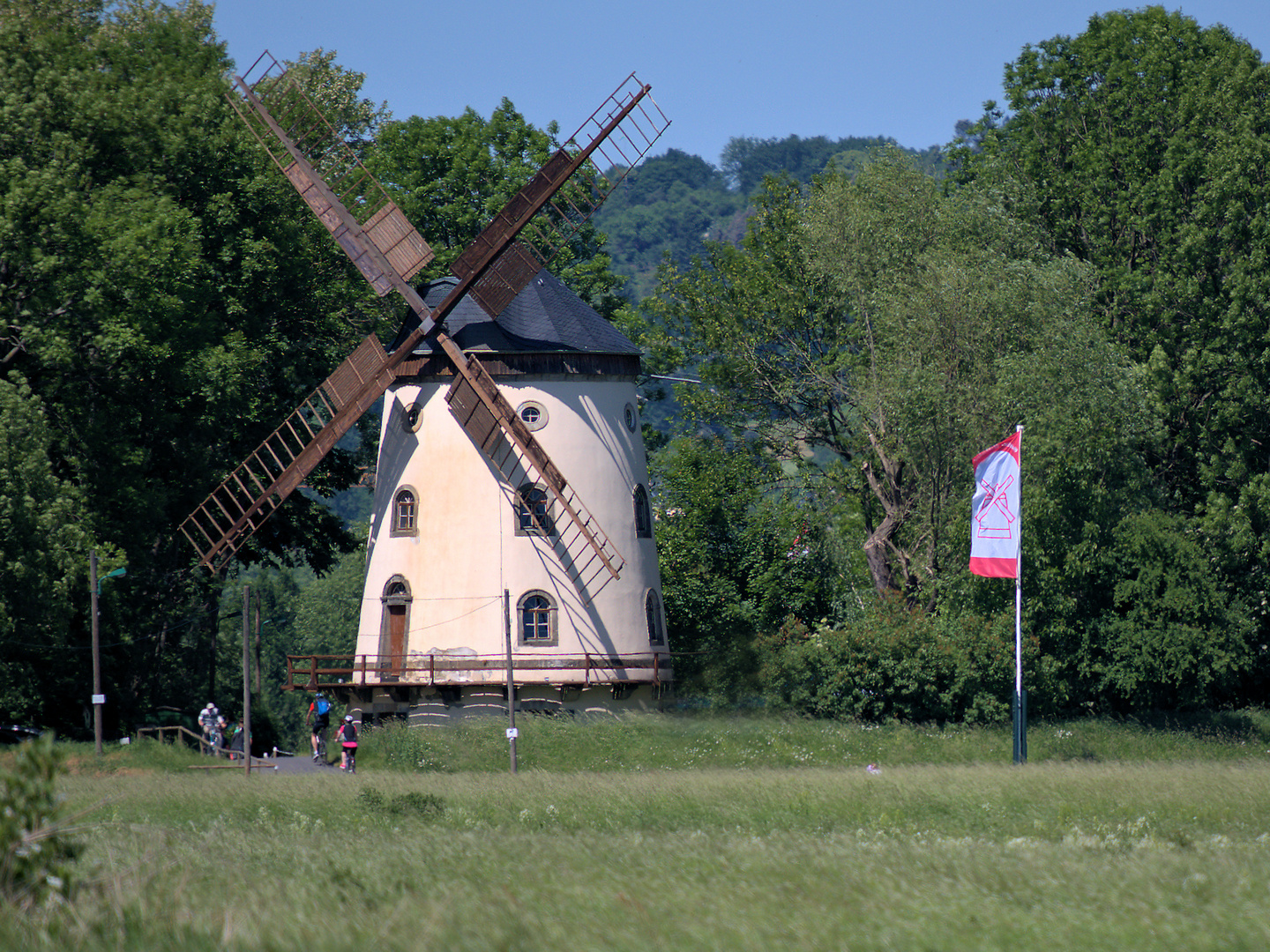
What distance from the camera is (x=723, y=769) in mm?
29234

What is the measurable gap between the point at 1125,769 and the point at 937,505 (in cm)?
1421

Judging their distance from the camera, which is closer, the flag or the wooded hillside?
the flag

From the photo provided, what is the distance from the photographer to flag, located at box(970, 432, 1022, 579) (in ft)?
103

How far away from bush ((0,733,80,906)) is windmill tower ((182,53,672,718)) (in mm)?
24234

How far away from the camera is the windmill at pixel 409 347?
36250 millimetres

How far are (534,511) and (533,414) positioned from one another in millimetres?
2607

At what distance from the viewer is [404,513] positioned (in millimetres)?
37656

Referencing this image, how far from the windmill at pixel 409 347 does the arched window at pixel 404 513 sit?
2.39 meters

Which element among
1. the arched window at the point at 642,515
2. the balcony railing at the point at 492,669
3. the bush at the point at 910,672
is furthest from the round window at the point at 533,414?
the bush at the point at 910,672

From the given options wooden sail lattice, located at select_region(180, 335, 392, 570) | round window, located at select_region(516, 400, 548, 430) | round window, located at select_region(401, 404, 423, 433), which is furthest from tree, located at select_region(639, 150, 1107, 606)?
wooden sail lattice, located at select_region(180, 335, 392, 570)

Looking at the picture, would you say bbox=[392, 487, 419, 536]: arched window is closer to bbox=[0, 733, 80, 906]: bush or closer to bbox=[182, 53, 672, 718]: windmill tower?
bbox=[182, 53, 672, 718]: windmill tower

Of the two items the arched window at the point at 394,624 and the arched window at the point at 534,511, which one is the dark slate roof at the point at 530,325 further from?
the arched window at the point at 394,624

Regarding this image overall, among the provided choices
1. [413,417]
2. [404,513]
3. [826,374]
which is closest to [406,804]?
[404,513]

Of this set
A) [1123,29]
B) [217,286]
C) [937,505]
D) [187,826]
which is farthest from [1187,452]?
[187,826]
